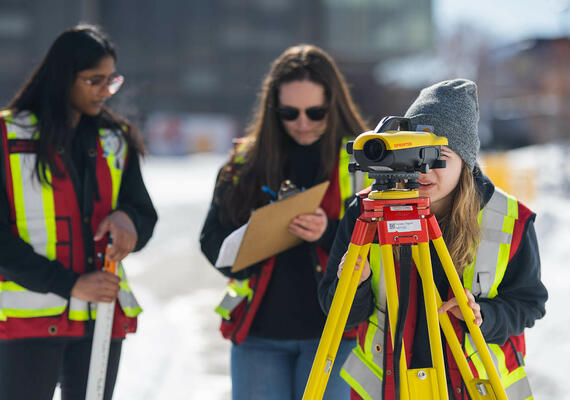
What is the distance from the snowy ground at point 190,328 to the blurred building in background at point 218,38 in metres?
38.9

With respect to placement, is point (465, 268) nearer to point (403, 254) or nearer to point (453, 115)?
point (403, 254)

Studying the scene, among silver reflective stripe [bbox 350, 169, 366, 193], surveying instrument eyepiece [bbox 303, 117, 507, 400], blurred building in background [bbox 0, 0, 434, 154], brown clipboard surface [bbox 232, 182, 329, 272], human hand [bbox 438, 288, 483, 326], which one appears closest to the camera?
surveying instrument eyepiece [bbox 303, 117, 507, 400]

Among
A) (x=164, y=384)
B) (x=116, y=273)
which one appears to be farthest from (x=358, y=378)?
(x=164, y=384)

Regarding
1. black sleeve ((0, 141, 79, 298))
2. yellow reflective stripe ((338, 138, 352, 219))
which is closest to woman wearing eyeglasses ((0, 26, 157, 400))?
black sleeve ((0, 141, 79, 298))

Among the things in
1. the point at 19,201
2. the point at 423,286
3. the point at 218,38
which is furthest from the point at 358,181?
the point at 218,38

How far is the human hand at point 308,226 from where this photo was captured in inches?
92.4

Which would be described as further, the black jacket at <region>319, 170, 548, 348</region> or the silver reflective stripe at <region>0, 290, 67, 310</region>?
the silver reflective stripe at <region>0, 290, 67, 310</region>

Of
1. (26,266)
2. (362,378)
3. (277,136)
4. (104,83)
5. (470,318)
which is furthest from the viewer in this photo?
(277,136)

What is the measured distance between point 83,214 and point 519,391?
1.59 m

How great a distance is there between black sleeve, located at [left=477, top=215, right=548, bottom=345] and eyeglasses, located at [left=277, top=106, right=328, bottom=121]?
990 millimetres

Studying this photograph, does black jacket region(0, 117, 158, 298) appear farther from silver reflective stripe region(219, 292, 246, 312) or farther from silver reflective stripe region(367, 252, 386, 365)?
silver reflective stripe region(367, 252, 386, 365)

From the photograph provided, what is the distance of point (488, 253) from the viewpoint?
73.0 inches

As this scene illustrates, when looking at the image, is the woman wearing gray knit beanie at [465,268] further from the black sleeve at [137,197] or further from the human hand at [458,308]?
the black sleeve at [137,197]

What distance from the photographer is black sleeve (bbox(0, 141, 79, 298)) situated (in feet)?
7.44
